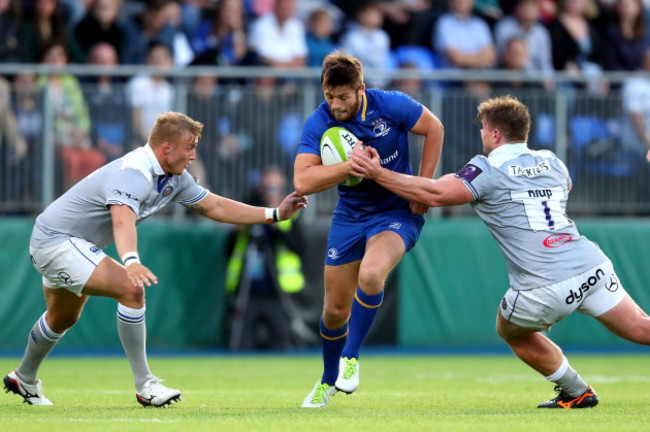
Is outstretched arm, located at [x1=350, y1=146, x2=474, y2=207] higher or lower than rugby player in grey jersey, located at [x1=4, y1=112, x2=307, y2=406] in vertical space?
higher

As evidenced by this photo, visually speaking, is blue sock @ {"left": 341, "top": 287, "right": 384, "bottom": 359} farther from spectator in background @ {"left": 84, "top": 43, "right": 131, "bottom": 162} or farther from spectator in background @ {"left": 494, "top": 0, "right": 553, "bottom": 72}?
spectator in background @ {"left": 494, "top": 0, "right": 553, "bottom": 72}

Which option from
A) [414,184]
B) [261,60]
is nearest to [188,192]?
[414,184]

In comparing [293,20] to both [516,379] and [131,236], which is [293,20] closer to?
[516,379]

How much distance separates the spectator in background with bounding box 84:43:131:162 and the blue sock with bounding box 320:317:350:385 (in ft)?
21.6

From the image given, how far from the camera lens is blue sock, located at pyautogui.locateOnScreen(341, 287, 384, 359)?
7.41 metres

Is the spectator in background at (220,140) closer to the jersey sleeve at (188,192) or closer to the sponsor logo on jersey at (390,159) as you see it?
the jersey sleeve at (188,192)

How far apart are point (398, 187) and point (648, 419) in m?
2.23

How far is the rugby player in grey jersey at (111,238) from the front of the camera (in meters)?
7.25

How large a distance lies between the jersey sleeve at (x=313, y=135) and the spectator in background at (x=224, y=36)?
755cm

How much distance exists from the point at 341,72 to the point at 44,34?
339 inches

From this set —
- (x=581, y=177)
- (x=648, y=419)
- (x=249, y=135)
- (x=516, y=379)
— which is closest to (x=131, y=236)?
(x=648, y=419)

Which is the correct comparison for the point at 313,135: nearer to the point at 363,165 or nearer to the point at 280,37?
the point at 363,165

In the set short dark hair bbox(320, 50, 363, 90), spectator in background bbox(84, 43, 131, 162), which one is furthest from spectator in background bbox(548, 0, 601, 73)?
short dark hair bbox(320, 50, 363, 90)

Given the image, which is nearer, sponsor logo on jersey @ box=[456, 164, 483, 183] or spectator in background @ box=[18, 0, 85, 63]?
sponsor logo on jersey @ box=[456, 164, 483, 183]
